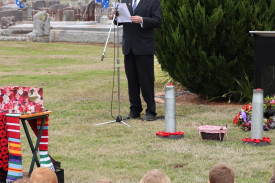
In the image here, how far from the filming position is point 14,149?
5.08 metres

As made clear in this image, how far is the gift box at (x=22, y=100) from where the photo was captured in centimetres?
511

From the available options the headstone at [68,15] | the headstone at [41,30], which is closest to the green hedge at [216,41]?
the headstone at [41,30]

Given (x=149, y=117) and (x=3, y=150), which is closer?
(x=3, y=150)

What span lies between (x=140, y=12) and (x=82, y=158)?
9.98 ft

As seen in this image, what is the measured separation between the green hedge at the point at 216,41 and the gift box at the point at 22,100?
5440 mm

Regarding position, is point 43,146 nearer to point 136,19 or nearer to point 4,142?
point 4,142

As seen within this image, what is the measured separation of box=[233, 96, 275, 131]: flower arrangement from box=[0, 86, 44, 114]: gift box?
3.68 m

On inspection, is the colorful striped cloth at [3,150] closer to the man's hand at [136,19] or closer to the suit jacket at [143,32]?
the man's hand at [136,19]

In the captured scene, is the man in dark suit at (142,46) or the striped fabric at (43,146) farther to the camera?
the man in dark suit at (142,46)

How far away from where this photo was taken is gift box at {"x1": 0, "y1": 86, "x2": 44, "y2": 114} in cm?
511

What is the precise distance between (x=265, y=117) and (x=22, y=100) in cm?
439

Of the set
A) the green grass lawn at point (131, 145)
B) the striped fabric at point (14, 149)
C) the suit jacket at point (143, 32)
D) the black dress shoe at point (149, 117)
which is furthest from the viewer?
the black dress shoe at point (149, 117)

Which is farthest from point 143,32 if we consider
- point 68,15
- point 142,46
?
point 68,15

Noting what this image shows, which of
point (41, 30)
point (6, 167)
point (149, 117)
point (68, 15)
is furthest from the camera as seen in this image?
point (68, 15)
